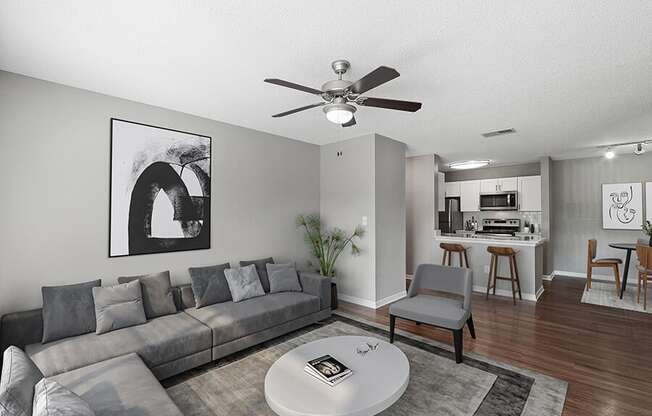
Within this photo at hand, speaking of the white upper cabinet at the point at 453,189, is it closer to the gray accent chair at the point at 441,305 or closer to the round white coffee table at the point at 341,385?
the gray accent chair at the point at 441,305

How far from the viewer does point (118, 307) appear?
2754mm

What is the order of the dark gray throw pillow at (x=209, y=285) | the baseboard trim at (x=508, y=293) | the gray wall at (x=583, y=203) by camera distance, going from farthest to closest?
the gray wall at (x=583, y=203) → the baseboard trim at (x=508, y=293) → the dark gray throw pillow at (x=209, y=285)

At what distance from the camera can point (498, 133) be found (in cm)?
455

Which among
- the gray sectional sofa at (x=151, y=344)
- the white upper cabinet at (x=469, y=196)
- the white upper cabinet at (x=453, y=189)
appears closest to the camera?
the gray sectional sofa at (x=151, y=344)

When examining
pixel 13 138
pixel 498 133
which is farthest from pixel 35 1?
pixel 498 133

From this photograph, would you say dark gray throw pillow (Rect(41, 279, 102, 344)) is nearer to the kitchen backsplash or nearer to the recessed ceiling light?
the recessed ceiling light

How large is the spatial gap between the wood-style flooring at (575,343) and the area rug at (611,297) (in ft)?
0.78

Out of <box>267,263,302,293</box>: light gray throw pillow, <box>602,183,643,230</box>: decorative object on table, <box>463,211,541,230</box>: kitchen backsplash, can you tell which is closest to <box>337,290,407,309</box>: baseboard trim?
<box>267,263,302,293</box>: light gray throw pillow

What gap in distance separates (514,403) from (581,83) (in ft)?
9.53

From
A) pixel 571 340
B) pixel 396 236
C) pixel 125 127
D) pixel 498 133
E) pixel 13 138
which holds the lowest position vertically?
pixel 571 340

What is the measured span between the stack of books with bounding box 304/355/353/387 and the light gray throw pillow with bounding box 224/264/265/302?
1681 mm

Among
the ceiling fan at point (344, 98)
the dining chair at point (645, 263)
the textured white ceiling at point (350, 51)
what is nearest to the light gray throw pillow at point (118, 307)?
the textured white ceiling at point (350, 51)

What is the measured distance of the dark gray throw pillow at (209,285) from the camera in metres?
3.38

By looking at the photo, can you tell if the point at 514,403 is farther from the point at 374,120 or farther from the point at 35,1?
the point at 35,1
